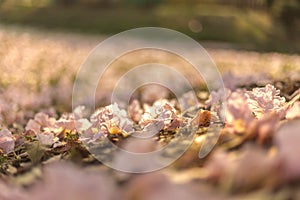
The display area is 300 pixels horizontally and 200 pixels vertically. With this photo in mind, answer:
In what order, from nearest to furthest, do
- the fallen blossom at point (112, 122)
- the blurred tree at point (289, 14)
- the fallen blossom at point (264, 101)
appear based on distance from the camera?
the fallen blossom at point (264, 101) < the fallen blossom at point (112, 122) < the blurred tree at point (289, 14)

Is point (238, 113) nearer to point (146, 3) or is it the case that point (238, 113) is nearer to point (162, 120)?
point (162, 120)

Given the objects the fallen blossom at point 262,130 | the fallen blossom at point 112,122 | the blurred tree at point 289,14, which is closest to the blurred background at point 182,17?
the blurred tree at point 289,14

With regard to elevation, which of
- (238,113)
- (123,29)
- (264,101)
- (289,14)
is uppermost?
(123,29)

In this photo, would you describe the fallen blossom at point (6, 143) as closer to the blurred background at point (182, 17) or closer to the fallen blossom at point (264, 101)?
the fallen blossom at point (264, 101)

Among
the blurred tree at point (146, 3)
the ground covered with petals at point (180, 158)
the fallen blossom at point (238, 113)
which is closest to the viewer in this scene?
the ground covered with petals at point (180, 158)

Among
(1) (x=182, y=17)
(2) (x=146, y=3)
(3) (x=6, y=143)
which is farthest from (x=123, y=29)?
(3) (x=6, y=143)

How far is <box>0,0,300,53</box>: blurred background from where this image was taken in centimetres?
1705

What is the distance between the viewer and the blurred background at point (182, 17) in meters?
17.0

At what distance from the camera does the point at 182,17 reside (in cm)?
2069

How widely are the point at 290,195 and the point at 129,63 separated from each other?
29.3 feet

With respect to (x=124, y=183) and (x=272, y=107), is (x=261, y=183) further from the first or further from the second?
(x=272, y=107)

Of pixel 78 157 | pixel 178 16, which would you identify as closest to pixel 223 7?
pixel 178 16

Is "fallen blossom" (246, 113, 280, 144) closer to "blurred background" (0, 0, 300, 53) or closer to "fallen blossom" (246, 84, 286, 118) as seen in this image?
"fallen blossom" (246, 84, 286, 118)

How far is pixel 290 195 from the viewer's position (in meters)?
0.82
